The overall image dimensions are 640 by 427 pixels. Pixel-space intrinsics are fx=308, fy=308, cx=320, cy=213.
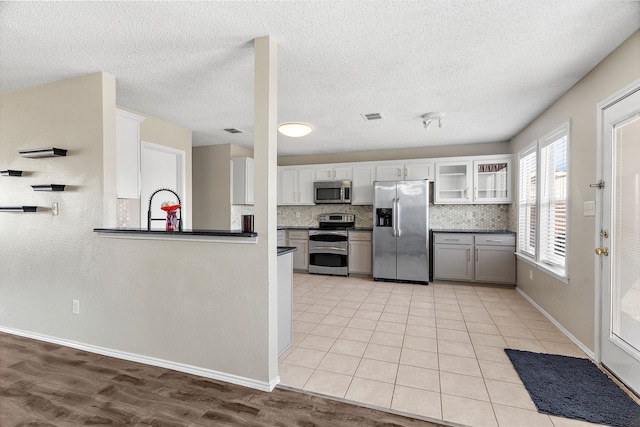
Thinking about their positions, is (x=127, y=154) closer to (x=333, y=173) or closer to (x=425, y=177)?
(x=333, y=173)

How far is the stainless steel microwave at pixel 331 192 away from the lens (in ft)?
19.5

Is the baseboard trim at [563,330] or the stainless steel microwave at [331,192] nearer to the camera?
the baseboard trim at [563,330]

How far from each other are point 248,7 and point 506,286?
16.7 ft

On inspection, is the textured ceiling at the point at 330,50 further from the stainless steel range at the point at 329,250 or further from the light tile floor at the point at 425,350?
the stainless steel range at the point at 329,250

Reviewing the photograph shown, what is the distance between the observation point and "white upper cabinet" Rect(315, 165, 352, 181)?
19.7ft

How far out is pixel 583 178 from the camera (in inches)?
105

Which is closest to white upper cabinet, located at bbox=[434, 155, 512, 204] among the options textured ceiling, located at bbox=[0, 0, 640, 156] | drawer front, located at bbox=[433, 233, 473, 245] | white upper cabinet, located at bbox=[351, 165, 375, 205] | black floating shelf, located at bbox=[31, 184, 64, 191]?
drawer front, located at bbox=[433, 233, 473, 245]

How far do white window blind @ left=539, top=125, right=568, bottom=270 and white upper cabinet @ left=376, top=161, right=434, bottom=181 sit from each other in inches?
77.4

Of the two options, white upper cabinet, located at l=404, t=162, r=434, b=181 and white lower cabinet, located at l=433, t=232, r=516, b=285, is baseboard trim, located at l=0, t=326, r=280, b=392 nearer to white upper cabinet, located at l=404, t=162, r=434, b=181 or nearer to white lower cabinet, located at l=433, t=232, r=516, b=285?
white lower cabinet, located at l=433, t=232, r=516, b=285

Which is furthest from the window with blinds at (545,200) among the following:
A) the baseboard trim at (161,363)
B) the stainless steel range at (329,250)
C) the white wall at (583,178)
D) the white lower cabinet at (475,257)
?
the baseboard trim at (161,363)

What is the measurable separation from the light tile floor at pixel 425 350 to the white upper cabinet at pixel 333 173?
7.90 feet

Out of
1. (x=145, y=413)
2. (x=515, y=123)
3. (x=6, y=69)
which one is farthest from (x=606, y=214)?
(x=6, y=69)

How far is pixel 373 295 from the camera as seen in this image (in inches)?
175

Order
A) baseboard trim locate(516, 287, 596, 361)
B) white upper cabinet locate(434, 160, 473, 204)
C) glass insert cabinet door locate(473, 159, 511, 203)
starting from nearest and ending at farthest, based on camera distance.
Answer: baseboard trim locate(516, 287, 596, 361), glass insert cabinet door locate(473, 159, 511, 203), white upper cabinet locate(434, 160, 473, 204)
